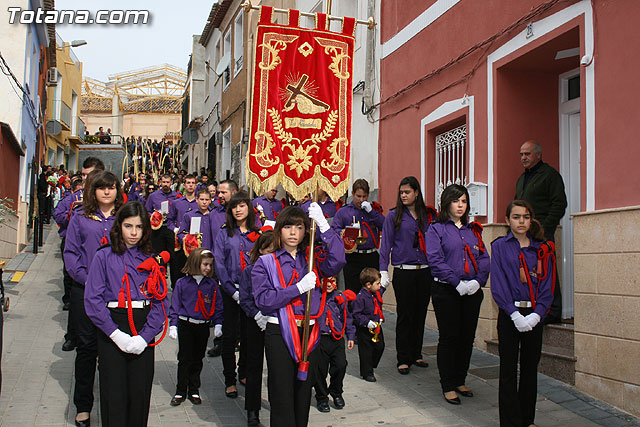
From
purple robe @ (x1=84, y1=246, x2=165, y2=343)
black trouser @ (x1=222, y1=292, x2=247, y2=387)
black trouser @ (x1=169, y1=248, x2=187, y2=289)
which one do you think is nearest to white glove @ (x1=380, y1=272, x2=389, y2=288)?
black trouser @ (x1=222, y1=292, x2=247, y2=387)

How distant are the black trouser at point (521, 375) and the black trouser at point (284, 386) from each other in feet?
5.63

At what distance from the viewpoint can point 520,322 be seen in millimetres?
5254

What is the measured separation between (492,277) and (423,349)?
10.1 ft

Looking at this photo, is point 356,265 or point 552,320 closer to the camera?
point 552,320

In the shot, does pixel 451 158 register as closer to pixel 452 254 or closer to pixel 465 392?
pixel 452 254

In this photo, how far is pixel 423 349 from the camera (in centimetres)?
839

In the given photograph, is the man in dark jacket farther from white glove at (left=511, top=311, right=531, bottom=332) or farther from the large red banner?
the large red banner

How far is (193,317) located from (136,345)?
1984mm

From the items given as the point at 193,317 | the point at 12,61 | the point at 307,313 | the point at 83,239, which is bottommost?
the point at 193,317

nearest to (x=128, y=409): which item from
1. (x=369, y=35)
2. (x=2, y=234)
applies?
(x=369, y=35)

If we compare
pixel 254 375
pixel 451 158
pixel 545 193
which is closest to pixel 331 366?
pixel 254 375

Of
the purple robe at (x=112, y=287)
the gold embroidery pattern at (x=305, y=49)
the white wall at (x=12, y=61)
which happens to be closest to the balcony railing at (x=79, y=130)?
the white wall at (x=12, y=61)

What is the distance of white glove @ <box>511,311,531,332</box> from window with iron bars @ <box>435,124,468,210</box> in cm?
410

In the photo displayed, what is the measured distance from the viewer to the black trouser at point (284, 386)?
450cm
